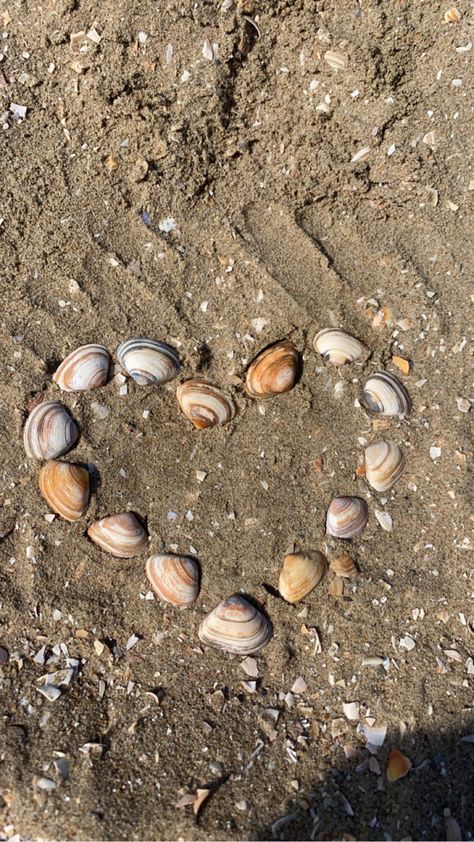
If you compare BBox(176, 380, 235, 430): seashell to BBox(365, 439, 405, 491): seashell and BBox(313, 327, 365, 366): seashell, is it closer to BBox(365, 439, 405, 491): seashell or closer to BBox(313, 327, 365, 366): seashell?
BBox(313, 327, 365, 366): seashell

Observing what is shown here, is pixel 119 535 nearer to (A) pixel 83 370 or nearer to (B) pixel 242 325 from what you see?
(A) pixel 83 370

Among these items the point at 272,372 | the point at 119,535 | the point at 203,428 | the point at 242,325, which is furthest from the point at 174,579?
the point at 242,325

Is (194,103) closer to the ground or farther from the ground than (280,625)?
farther from the ground

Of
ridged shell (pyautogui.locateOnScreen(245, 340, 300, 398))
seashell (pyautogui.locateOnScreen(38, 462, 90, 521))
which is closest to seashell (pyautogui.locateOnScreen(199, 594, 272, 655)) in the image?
seashell (pyautogui.locateOnScreen(38, 462, 90, 521))

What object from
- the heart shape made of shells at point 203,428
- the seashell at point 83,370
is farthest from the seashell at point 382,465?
the seashell at point 83,370

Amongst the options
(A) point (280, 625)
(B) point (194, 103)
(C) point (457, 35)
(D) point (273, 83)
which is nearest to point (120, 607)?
(A) point (280, 625)

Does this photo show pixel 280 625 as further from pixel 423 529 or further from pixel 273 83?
pixel 273 83

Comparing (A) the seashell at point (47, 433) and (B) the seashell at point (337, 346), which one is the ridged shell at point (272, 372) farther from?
(A) the seashell at point (47, 433)
